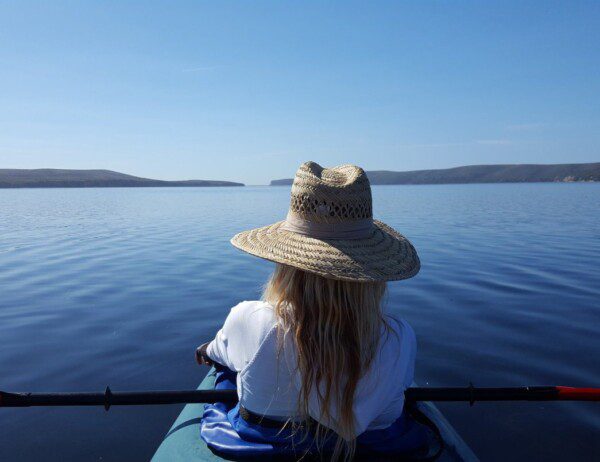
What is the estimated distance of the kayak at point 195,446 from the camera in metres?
2.97

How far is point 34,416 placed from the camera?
5.00 metres

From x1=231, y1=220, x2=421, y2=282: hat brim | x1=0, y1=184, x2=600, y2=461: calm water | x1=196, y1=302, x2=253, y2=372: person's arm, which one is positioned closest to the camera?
x1=231, y1=220, x2=421, y2=282: hat brim

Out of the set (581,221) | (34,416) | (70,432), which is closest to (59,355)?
(34,416)

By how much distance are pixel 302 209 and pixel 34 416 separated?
417cm

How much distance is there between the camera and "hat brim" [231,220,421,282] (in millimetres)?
2355

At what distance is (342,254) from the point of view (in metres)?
2.44

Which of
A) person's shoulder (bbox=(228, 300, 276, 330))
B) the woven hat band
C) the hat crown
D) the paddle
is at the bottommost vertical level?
the paddle

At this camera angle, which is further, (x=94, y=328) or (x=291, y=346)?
(x=94, y=328)

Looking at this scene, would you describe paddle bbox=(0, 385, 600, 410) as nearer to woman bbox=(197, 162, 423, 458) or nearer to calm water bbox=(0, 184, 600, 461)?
woman bbox=(197, 162, 423, 458)

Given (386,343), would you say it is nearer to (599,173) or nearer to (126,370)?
(126,370)

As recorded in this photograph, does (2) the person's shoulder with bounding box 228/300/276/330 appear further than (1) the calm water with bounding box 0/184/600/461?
No

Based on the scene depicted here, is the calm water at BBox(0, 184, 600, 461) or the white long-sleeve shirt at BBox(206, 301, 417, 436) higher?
the white long-sleeve shirt at BBox(206, 301, 417, 436)

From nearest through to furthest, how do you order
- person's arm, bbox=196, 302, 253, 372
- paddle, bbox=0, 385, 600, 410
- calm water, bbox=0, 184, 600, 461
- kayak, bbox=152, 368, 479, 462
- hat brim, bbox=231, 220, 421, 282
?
hat brim, bbox=231, 220, 421, 282 < person's arm, bbox=196, 302, 253, 372 < kayak, bbox=152, 368, 479, 462 < paddle, bbox=0, 385, 600, 410 < calm water, bbox=0, 184, 600, 461

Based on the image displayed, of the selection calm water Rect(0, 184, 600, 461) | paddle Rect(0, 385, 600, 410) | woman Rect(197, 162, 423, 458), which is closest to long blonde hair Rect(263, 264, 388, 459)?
woman Rect(197, 162, 423, 458)
